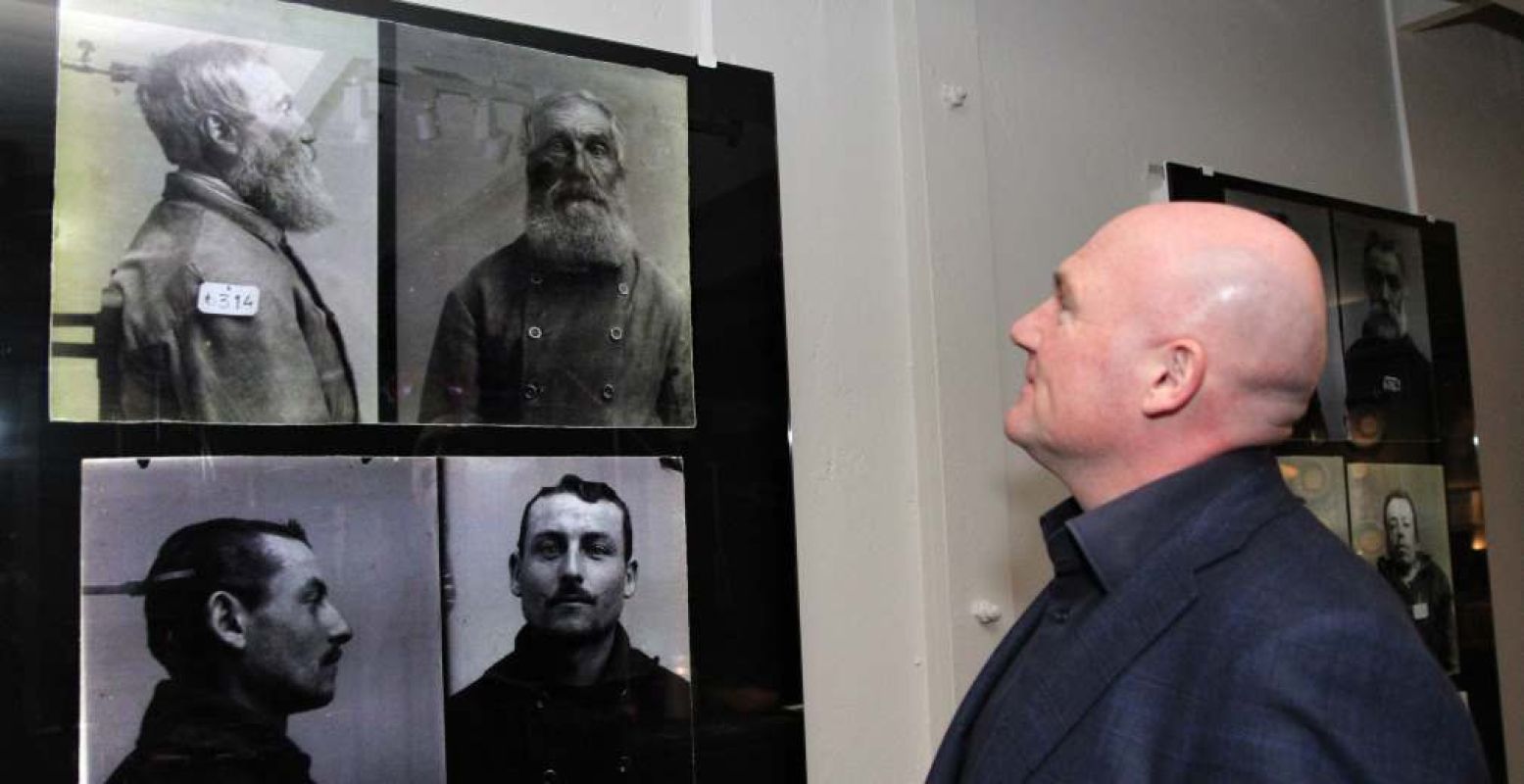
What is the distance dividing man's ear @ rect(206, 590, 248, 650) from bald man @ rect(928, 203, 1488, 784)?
77 centimetres

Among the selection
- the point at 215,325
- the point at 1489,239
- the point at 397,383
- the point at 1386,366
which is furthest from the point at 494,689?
the point at 1489,239

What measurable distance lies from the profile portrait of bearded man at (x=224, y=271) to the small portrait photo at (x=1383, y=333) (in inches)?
79.3

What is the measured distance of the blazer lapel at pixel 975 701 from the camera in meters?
1.28

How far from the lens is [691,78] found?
67.9 inches

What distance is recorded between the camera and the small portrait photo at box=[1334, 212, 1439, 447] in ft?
8.21

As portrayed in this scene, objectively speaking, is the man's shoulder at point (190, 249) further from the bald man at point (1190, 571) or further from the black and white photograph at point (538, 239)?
the bald man at point (1190, 571)

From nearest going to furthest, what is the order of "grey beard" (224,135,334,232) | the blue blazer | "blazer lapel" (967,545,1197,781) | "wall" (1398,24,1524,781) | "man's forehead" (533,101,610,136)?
the blue blazer < "blazer lapel" (967,545,1197,781) < "grey beard" (224,135,334,232) < "man's forehead" (533,101,610,136) < "wall" (1398,24,1524,781)

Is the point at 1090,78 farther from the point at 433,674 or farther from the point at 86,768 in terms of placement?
the point at 86,768

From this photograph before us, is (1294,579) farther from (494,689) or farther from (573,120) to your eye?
(573,120)

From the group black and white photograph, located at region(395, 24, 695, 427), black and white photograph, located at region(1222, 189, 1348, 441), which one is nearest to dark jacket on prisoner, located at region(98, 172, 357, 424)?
black and white photograph, located at region(395, 24, 695, 427)

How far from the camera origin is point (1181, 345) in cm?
119

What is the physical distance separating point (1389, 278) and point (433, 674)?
215 centimetres

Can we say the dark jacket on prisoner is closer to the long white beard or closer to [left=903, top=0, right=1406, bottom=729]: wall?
the long white beard

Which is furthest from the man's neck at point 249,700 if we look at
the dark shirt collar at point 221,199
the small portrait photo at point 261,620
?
the dark shirt collar at point 221,199
